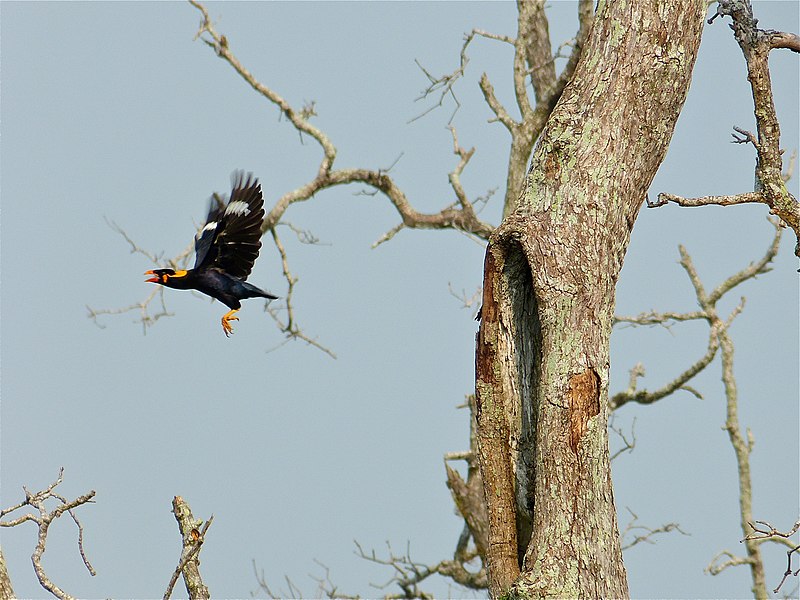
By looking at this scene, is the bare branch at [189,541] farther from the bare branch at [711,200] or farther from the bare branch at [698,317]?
the bare branch at [698,317]

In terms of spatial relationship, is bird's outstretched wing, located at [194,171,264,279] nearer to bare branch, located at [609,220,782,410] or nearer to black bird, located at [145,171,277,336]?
black bird, located at [145,171,277,336]

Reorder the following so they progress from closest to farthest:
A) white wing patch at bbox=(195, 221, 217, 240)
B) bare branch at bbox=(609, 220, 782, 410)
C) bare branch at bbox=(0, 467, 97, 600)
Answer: bare branch at bbox=(0, 467, 97, 600), white wing patch at bbox=(195, 221, 217, 240), bare branch at bbox=(609, 220, 782, 410)

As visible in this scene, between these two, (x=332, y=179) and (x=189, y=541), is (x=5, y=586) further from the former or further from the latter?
(x=332, y=179)

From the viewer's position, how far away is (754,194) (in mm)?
4668

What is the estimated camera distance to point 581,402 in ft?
13.7

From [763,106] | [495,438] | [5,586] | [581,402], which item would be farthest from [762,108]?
[5,586]

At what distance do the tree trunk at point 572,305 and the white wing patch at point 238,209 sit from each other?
8.38 feet

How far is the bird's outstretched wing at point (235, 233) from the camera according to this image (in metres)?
6.61

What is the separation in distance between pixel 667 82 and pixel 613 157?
17.1 inches

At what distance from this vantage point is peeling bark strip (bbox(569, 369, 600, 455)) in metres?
4.13

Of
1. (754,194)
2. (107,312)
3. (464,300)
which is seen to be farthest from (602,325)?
(107,312)

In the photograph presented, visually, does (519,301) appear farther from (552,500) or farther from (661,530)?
(661,530)

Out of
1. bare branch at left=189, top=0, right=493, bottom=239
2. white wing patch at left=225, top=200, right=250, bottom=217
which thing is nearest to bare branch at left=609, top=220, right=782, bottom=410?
bare branch at left=189, top=0, right=493, bottom=239

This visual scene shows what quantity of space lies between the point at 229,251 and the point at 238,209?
29cm
